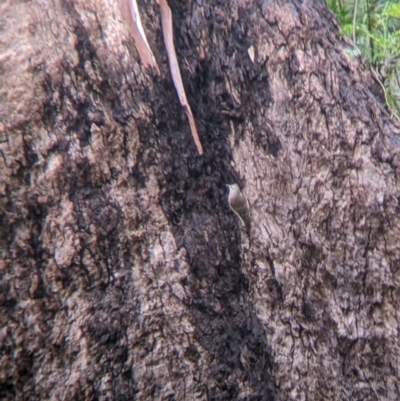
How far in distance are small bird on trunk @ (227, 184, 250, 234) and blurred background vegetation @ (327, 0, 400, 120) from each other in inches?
33.1

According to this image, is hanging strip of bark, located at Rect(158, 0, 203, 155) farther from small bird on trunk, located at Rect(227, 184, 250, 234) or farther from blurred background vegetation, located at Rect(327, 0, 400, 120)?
blurred background vegetation, located at Rect(327, 0, 400, 120)

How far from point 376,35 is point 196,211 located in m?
1.32

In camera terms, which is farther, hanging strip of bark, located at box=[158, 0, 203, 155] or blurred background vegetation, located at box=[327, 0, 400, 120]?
blurred background vegetation, located at box=[327, 0, 400, 120]

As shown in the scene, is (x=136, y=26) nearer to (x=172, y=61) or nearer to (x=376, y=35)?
(x=172, y=61)

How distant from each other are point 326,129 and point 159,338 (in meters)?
0.88

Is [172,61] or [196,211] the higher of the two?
[172,61]

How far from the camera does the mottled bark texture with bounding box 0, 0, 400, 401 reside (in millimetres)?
1467

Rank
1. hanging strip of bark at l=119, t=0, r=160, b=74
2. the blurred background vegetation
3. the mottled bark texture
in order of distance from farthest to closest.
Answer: the blurred background vegetation
hanging strip of bark at l=119, t=0, r=160, b=74
the mottled bark texture

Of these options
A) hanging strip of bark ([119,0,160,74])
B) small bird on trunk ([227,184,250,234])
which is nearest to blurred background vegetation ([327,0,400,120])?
small bird on trunk ([227,184,250,234])

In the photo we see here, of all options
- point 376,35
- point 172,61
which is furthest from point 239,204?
point 376,35

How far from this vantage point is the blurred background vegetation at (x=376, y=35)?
86.5 inches

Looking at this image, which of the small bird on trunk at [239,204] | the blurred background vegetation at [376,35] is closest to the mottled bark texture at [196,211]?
the small bird on trunk at [239,204]

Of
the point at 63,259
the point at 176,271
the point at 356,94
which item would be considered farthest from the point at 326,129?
the point at 63,259

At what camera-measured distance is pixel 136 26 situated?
1.57m
